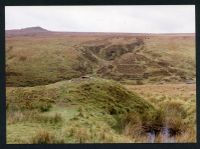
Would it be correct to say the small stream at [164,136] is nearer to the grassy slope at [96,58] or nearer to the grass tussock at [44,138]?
the grassy slope at [96,58]

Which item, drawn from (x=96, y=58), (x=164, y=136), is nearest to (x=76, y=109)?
(x=96, y=58)

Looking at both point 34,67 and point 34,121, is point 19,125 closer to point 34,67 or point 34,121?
point 34,121

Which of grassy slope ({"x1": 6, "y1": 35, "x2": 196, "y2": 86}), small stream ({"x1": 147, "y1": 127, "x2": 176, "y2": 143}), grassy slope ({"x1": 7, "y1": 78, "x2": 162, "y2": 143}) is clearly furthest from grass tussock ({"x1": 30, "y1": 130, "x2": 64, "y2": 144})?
small stream ({"x1": 147, "y1": 127, "x2": 176, "y2": 143})

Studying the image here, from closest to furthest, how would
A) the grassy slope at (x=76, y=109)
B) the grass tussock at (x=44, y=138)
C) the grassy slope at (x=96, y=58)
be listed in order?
1. the grass tussock at (x=44, y=138)
2. the grassy slope at (x=76, y=109)
3. the grassy slope at (x=96, y=58)

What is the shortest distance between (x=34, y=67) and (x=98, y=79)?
897mm

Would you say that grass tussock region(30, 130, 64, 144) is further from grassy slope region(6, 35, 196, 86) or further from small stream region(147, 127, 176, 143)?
small stream region(147, 127, 176, 143)

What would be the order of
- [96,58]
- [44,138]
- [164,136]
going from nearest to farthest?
[44,138] < [164,136] < [96,58]

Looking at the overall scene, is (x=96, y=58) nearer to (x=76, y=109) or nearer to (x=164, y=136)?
(x=76, y=109)

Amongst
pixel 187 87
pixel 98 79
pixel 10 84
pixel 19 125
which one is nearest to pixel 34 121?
pixel 19 125

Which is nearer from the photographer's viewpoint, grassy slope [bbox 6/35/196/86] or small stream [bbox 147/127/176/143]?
small stream [bbox 147/127/176/143]

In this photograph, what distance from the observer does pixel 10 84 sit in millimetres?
6477

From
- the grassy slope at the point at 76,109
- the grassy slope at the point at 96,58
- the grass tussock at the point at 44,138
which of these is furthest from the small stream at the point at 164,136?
the grass tussock at the point at 44,138

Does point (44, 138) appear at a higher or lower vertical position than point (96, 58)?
lower

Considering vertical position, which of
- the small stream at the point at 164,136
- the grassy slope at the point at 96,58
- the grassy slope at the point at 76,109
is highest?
the grassy slope at the point at 96,58
